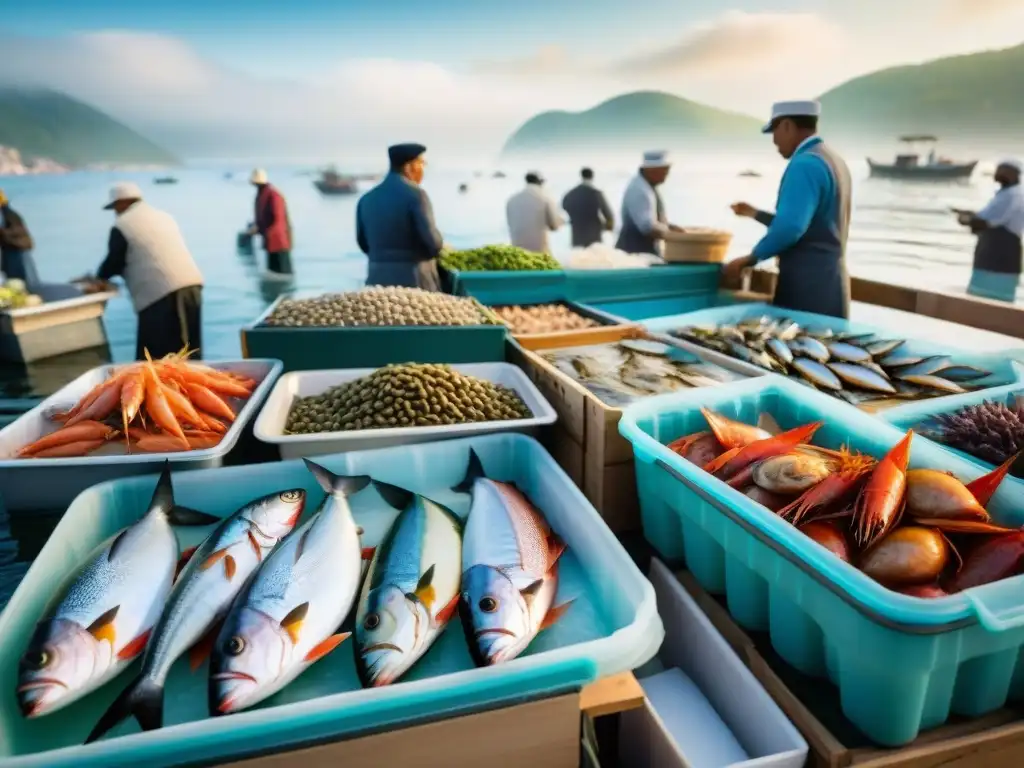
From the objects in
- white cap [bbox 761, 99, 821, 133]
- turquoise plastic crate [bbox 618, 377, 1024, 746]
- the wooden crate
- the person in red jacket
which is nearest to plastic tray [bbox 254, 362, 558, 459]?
turquoise plastic crate [bbox 618, 377, 1024, 746]

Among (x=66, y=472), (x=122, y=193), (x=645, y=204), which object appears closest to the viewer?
(x=66, y=472)

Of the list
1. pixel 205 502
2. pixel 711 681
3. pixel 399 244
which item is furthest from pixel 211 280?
pixel 711 681

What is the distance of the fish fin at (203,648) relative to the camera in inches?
49.0

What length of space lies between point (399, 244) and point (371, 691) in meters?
3.97

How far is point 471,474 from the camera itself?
188 cm

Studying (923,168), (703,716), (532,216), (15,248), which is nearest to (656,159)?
(532,216)

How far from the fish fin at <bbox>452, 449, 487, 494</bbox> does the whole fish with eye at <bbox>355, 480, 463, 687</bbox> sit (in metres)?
0.18

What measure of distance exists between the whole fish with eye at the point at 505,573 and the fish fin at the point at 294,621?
32 cm

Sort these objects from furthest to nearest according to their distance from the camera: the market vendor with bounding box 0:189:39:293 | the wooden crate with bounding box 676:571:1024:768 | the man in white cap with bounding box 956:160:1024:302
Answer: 1. the market vendor with bounding box 0:189:39:293
2. the man in white cap with bounding box 956:160:1024:302
3. the wooden crate with bounding box 676:571:1024:768

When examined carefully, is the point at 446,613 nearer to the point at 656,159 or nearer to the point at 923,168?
the point at 656,159

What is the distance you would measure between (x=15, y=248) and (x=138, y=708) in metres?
9.37

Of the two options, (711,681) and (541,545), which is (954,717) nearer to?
(711,681)

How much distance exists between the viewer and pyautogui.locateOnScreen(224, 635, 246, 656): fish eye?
3.66 ft

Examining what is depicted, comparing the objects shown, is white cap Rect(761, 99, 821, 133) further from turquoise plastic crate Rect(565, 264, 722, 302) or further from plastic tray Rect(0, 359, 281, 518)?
plastic tray Rect(0, 359, 281, 518)
